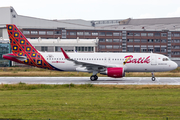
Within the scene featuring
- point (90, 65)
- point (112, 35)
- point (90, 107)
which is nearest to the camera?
point (90, 107)

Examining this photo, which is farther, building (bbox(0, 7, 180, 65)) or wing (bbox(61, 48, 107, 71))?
building (bbox(0, 7, 180, 65))

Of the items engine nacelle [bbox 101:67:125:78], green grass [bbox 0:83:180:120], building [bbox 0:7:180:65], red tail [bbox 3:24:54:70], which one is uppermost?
building [bbox 0:7:180:65]

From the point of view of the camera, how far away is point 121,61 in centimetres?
3631

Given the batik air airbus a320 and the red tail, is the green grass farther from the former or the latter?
the red tail

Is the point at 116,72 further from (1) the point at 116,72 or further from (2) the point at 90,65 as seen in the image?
(2) the point at 90,65

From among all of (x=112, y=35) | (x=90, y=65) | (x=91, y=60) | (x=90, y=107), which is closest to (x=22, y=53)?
(x=91, y=60)

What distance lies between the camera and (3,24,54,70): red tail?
3703 cm

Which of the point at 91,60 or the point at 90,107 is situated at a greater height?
the point at 91,60

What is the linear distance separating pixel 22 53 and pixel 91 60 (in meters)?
9.27

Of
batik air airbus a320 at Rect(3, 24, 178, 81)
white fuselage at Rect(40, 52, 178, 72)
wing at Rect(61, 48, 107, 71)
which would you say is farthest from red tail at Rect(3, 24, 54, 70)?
wing at Rect(61, 48, 107, 71)

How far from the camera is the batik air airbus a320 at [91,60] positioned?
118ft

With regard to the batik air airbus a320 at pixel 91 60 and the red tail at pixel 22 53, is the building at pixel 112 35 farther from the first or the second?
the batik air airbus a320 at pixel 91 60

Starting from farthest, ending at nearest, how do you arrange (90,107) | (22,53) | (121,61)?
(22,53)
(121,61)
(90,107)

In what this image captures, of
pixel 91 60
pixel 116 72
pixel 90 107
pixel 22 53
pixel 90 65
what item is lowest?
pixel 90 107
